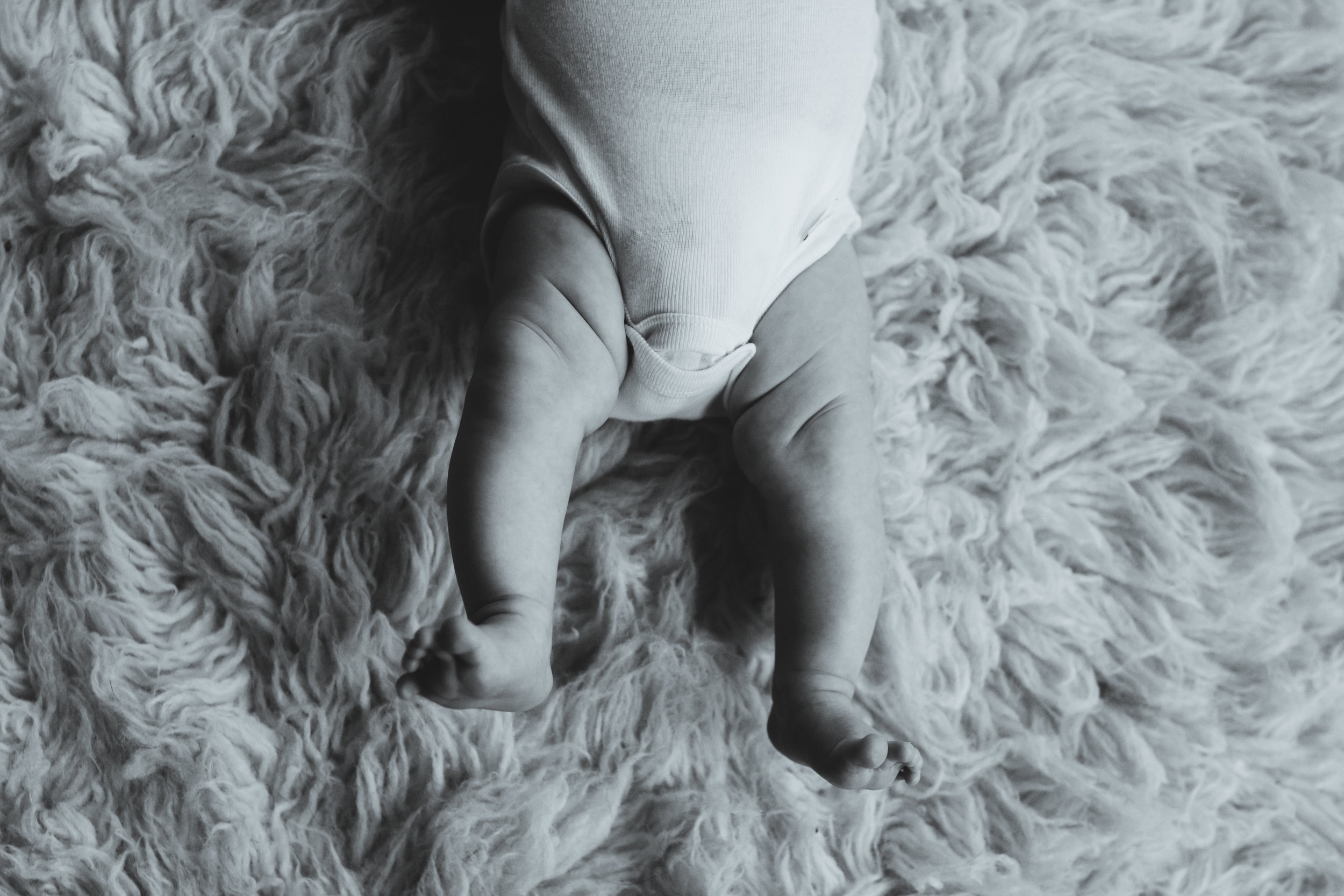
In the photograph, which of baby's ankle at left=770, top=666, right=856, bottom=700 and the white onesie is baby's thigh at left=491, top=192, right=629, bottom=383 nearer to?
the white onesie

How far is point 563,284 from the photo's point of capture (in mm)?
791

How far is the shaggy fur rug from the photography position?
0.85 m

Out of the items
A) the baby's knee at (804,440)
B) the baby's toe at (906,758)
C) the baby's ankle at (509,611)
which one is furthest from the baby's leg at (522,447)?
the baby's toe at (906,758)

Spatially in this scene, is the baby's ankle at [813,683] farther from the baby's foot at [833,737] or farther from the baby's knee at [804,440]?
the baby's knee at [804,440]

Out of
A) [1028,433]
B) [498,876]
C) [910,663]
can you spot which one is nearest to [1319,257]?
[1028,433]

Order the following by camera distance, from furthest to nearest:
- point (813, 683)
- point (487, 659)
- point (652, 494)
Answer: point (652, 494), point (813, 683), point (487, 659)

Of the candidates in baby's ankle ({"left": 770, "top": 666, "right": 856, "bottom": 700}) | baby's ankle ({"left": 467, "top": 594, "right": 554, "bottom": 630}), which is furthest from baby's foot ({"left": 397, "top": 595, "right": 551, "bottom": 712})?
baby's ankle ({"left": 770, "top": 666, "right": 856, "bottom": 700})

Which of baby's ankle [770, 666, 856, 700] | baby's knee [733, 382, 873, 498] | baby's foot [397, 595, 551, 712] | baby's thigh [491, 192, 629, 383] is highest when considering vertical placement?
baby's thigh [491, 192, 629, 383]

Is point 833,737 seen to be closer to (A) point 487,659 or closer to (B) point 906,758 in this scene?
(B) point 906,758

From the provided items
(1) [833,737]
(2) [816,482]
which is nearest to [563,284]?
(2) [816,482]

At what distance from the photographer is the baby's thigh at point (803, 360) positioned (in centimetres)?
82

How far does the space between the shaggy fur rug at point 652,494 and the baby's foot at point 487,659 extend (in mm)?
163

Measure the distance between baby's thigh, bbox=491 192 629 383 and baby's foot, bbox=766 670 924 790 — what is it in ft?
0.80

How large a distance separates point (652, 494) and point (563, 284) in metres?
0.19
